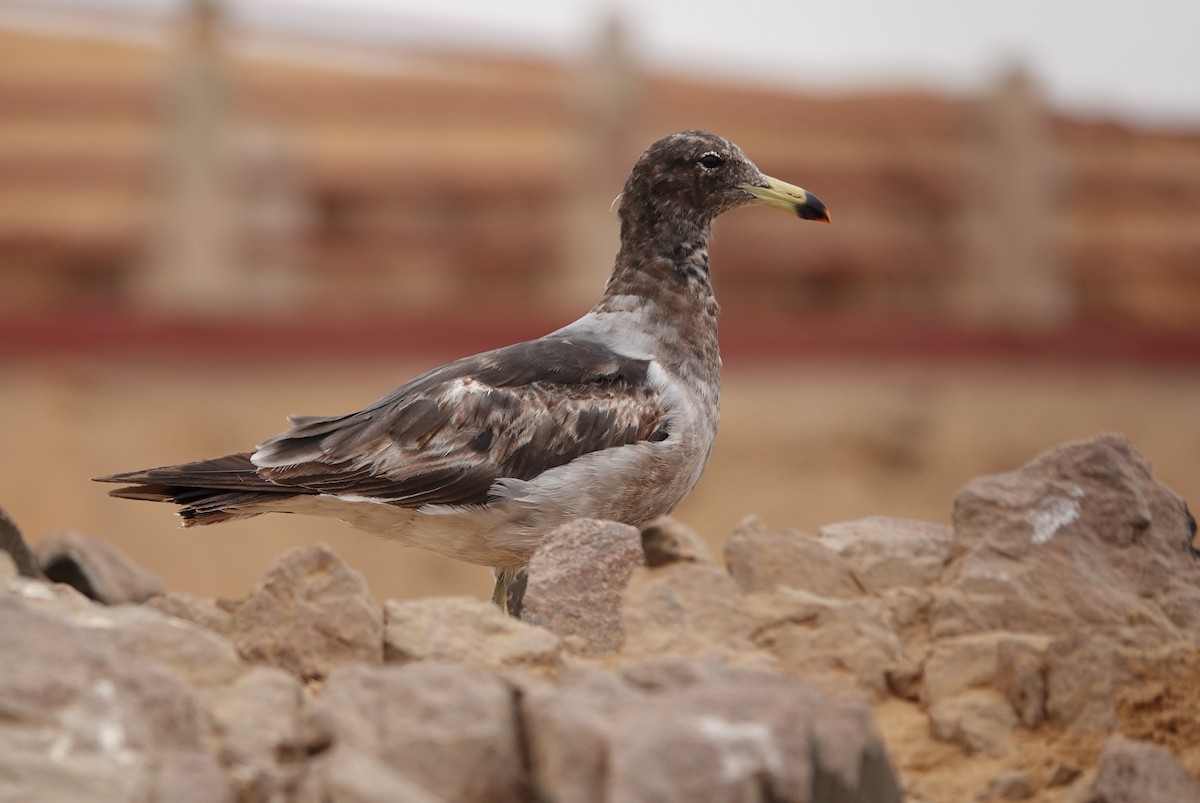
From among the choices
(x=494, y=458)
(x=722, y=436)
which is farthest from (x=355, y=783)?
(x=722, y=436)

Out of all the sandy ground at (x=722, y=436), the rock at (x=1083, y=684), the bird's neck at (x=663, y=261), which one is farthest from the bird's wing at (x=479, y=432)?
the sandy ground at (x=722, y=436)

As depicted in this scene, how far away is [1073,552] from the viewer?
420 centimetres

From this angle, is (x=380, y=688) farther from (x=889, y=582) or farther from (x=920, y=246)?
(x=920, y=246)

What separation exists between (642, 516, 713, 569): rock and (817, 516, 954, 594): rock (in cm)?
43

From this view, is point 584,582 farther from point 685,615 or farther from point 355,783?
point 355,783

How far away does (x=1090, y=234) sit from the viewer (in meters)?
14.6

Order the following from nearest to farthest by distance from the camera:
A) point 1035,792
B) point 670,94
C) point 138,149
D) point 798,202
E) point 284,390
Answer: point 1035,792, point 798,202, point 284,390, point 138,149, point 670,94

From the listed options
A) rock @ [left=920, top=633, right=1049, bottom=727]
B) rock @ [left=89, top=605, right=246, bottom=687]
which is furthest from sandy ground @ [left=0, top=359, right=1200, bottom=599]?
rock @ [left=89, top=605, right=246, bottom=687]

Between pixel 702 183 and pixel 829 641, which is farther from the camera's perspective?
pixel 702 183

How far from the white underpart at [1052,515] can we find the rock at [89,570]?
249cm

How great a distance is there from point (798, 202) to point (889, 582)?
4.31ft

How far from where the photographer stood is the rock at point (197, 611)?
3.86 metres

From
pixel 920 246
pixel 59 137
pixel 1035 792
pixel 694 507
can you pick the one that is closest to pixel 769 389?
pixel 694 507

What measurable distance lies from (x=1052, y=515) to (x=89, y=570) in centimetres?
265
